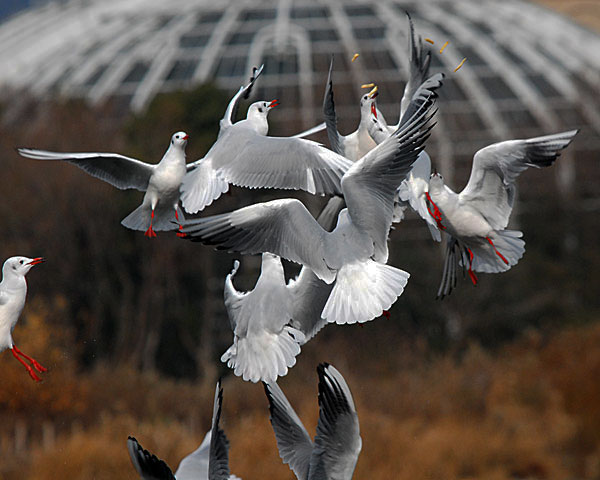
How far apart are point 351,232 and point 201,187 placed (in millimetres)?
642

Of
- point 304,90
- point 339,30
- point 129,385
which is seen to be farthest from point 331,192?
point 339,30

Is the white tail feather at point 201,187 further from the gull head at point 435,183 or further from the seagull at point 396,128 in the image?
the gull head at point 435,183

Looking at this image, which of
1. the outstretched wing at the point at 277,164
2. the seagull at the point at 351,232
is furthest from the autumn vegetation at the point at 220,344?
the seagull at the point at 351,232

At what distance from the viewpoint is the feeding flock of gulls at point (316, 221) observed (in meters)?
3.77

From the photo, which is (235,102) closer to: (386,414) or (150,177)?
(150,177)

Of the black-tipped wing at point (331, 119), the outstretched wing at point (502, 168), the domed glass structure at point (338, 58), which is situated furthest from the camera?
the domed glass structure at point (338, 58)

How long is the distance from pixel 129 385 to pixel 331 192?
10.6m

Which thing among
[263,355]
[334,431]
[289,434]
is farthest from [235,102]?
[289,434]

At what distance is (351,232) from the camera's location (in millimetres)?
3867

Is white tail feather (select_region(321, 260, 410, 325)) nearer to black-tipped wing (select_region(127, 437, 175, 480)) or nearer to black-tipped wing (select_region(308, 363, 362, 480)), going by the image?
black-tipped wing (select_region(308, 363, 362, 480))

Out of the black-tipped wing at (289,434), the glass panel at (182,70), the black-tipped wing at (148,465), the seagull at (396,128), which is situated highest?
the seagull at (396,128)

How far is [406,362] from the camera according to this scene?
612 inches

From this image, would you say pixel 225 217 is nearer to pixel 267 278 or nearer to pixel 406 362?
pixel 267 278

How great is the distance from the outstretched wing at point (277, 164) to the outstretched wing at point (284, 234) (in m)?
0.11
